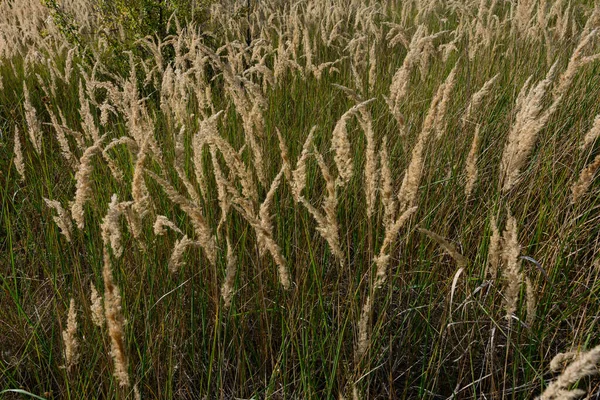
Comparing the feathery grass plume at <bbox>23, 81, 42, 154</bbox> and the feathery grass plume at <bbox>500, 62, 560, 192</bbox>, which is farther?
Answer: the feathery grass plume at <bbox>23, 81, 42, 154</bbox>

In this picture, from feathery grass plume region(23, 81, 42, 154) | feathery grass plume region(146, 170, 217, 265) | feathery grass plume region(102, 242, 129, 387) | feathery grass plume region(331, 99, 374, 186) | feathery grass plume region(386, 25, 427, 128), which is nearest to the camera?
feathery grass plume region(102, 242, 129, 387)

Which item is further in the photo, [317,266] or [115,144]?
[317,266]

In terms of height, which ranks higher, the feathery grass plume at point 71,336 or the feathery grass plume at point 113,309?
the feathery grass plume at point 113,309

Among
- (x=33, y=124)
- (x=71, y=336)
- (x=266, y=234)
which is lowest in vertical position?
(x=71, y=336)

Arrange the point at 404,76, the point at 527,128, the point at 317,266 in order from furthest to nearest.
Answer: the point at 317,266, the point at 404,76, the point at 527,128

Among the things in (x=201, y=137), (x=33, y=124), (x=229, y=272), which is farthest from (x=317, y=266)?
(x=33, y=124)

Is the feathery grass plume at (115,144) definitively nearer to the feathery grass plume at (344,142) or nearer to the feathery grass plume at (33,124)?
the feathery grass plume at (33,124)

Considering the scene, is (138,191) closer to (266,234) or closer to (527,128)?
(266,234)

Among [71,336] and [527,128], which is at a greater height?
[527,128]

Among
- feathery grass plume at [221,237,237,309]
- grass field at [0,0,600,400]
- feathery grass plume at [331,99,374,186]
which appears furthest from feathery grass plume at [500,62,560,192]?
feathery grass plume at [221,237,237,309]

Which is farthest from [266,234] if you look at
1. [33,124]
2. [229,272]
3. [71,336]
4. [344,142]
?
[33,124]

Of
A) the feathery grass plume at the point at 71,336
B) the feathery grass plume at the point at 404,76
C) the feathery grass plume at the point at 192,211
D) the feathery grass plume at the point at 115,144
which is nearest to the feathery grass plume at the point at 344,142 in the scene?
the feathery grass plume at the point at 404,76

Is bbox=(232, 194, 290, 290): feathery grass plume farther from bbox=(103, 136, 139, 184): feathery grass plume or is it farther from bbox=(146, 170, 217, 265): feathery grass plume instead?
bbox=(103, 136, 139, 184): feathery grass plume

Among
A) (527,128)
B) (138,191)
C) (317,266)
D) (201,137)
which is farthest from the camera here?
(317,266)
